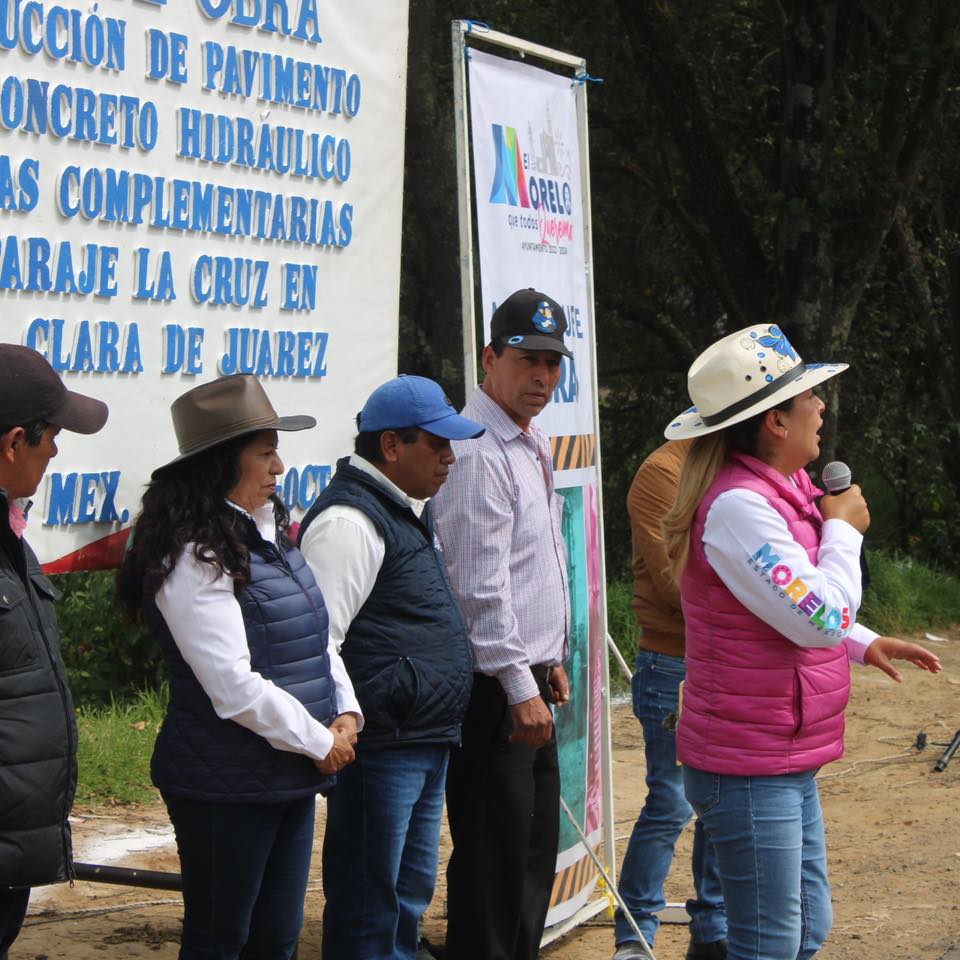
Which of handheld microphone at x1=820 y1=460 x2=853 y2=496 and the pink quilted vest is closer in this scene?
the pink quilted vest

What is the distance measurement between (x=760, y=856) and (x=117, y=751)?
454cm

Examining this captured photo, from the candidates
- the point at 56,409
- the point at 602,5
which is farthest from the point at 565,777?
the point at 602,5

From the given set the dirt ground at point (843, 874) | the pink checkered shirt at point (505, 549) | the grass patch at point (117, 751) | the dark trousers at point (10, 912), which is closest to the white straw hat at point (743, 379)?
the pink checkered shirt at point (505, 549)

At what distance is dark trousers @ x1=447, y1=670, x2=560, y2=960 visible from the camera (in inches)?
164

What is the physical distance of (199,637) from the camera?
323 cm

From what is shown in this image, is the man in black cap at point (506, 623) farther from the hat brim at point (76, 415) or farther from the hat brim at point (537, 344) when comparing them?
the hat brim at point (76, 415)

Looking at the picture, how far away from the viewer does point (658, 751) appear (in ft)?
15.7

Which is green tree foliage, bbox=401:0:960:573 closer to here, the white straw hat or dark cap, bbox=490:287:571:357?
dark cap, bbox=490:287:571:357

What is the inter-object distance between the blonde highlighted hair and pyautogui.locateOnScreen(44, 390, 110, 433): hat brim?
1.30 meters

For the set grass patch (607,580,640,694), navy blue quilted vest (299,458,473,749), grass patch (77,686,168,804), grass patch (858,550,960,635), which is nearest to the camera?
navy blue quilted vest (299,458,473,749)

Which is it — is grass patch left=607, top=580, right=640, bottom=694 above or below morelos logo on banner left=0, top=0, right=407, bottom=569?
below

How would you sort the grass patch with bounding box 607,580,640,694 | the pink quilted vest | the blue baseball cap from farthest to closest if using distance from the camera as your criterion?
1. the grass patch with bounding box 607,580,640,694
2. the blue baseball cap
3. the pink quilted vest

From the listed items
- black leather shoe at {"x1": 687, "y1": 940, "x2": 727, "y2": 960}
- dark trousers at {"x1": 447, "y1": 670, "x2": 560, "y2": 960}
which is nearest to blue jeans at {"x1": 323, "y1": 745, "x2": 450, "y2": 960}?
dark trousers at {"x1": 447, "y1": 670, "x2": 560, "y2": 960}

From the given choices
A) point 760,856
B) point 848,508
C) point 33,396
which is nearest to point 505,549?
point 848,508
